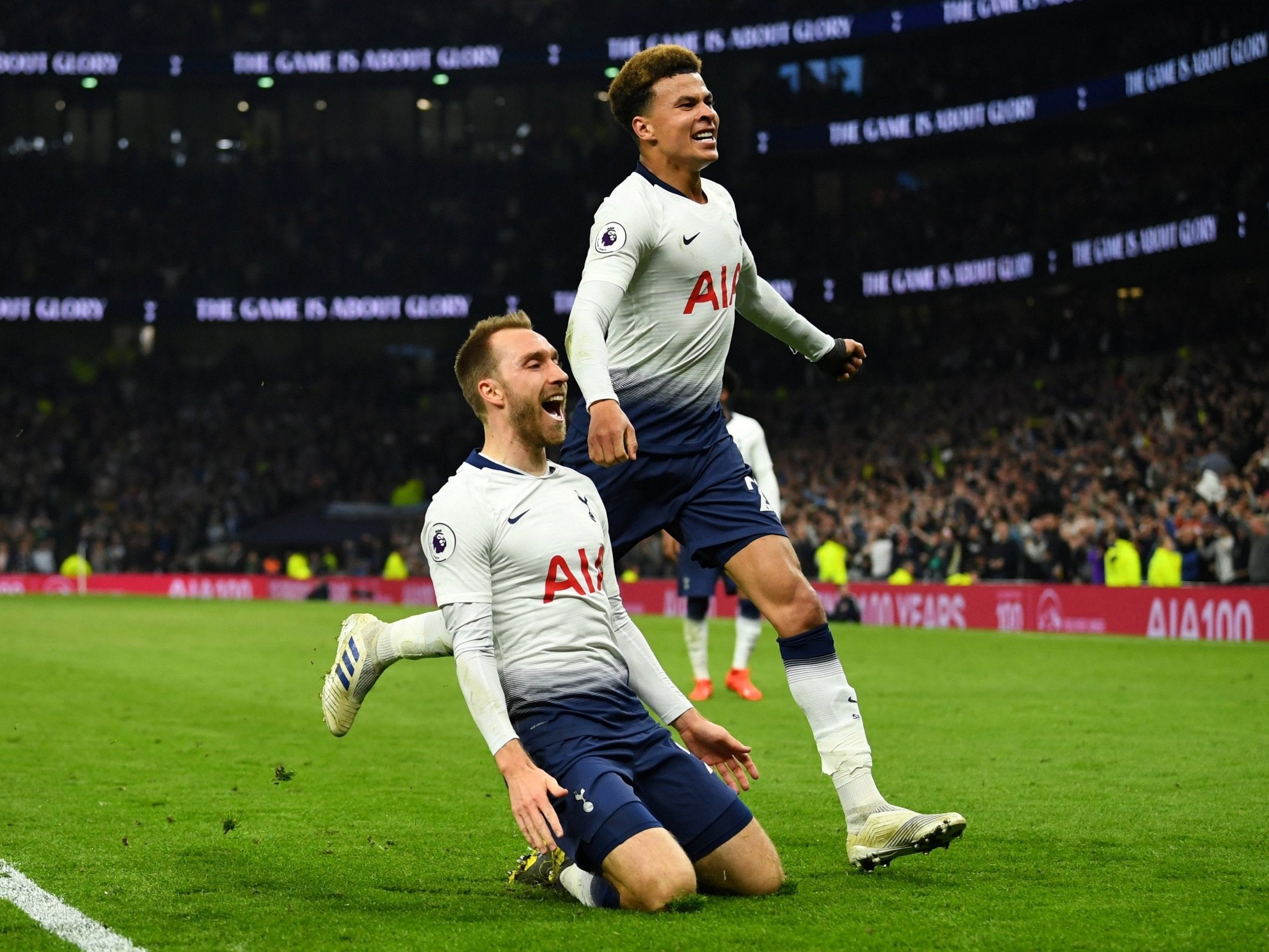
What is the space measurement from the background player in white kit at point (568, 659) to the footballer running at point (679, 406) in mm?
390

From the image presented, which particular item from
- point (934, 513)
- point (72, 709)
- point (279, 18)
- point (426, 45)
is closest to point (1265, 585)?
point (934, 513)

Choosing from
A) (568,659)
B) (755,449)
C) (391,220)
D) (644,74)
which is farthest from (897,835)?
(391,220)

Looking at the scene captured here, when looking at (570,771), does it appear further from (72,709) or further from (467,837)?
(72,709)

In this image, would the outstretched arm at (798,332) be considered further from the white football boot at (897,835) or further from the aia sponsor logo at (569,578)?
the white football boot at (897,835)

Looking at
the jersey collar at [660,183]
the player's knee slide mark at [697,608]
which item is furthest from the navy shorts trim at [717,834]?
the player's knee slide mark at [697,608]

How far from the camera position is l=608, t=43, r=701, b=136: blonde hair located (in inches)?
231

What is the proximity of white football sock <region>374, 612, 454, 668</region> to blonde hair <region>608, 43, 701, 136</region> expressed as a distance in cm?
199

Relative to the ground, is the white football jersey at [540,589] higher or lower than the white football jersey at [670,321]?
lower

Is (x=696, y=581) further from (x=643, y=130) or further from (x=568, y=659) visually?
(x=568, y=659)

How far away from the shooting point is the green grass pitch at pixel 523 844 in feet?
15.3

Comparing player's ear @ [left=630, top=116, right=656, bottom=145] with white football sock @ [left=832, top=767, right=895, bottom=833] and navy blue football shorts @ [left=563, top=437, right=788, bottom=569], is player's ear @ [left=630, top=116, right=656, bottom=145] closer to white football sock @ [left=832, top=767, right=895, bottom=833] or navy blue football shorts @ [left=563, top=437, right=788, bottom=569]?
navy blue football shorts @ [left=563, top=437, right=788, bottom=569]

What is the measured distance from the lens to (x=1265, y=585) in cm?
1977

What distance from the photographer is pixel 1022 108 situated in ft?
112

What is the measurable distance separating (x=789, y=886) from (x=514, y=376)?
195 centimetres
